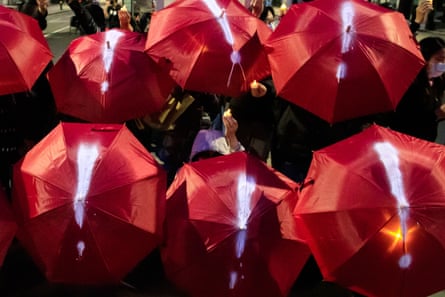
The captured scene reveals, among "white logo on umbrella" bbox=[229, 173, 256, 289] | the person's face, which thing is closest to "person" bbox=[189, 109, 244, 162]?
"white logo on umbrella" bbox=[229, 173, 256, 289]

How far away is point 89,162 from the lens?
3.03m

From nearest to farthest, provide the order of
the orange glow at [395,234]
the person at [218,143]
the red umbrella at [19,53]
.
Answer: the orange glow at [395,234] < the red umbrella at [19,53] < the person at [218,143]

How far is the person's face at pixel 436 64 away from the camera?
3828mm

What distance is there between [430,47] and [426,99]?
385mm

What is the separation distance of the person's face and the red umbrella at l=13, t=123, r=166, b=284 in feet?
7.02

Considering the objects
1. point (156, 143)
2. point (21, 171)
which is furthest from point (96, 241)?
point (156, 143)

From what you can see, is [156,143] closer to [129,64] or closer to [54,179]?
[129,64]

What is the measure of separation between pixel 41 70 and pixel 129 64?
2.01ft

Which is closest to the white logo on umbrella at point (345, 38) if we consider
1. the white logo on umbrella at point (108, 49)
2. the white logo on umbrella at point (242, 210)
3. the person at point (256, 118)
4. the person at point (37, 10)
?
the person at point (256, 118)

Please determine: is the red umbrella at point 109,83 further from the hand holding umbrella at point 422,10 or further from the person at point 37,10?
the hand holding umbrella at point 422,10

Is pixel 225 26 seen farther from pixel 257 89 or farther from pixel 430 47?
pixel 430 47

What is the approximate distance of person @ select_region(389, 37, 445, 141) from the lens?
12.6ft

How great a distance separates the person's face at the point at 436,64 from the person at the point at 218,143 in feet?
4.97

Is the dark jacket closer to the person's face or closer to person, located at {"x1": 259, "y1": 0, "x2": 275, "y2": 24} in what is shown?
the person's face
